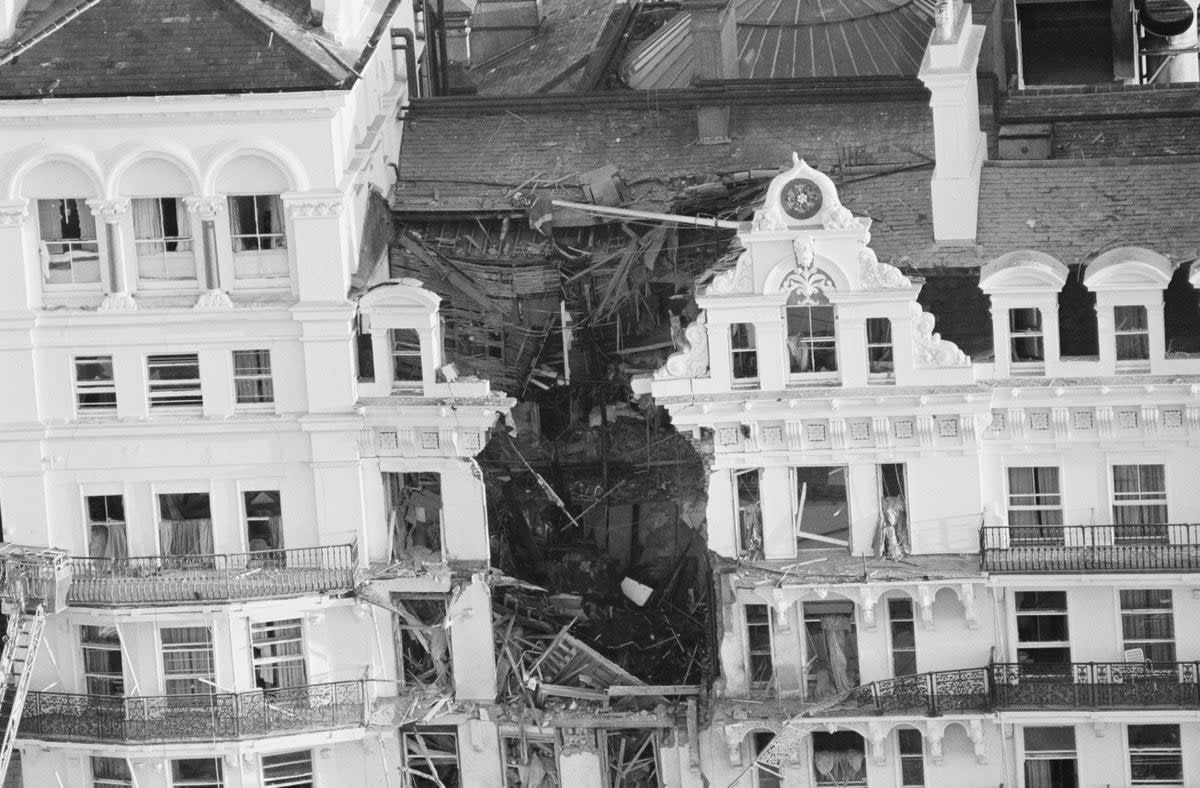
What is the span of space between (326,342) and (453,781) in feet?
38.5

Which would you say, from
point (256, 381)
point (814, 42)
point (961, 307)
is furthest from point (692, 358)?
point (814, 42)

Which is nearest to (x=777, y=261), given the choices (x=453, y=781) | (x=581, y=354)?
(x=581, y=354)

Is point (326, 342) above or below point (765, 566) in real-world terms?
above

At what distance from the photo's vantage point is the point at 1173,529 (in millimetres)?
95625

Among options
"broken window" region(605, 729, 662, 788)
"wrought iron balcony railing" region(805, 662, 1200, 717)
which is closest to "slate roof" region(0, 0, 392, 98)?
"broken window" region(605, 729, 662, 788)

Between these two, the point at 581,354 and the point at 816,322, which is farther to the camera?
the point at 581,354

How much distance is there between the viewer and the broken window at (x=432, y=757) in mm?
99188

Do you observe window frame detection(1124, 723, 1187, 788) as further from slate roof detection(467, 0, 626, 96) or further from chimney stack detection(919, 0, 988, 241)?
slate roof detection(467, 0, 626, 96)

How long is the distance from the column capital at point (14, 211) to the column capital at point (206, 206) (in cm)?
393

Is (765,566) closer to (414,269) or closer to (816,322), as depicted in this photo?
(816,322)

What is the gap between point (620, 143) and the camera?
10325cm

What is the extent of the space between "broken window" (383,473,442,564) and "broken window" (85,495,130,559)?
6641 millimetres

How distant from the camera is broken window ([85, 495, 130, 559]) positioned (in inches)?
3863

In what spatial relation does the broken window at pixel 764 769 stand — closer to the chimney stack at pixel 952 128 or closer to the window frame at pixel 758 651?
the window frame at pixel 758 651
